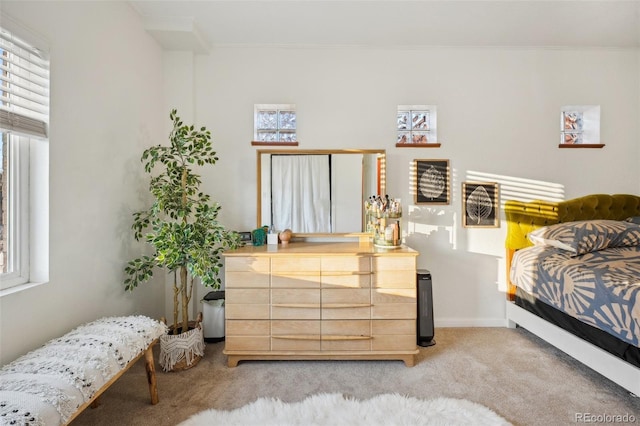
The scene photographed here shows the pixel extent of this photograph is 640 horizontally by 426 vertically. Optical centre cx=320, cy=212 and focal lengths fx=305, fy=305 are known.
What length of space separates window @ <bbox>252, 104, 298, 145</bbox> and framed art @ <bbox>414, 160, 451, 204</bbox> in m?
1.18

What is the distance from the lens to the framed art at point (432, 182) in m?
2.79

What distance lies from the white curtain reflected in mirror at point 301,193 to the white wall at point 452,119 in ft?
0.73

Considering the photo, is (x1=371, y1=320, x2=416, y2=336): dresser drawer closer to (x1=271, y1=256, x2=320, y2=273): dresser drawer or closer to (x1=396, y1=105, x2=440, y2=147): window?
(x1=271, y1=256, x2=320, y2=273): dresser drawer

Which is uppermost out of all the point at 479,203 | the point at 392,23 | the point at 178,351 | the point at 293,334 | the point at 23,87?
the point at 392,23

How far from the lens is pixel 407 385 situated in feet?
6.38

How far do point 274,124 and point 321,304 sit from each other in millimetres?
1641

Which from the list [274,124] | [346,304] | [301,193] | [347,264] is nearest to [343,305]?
[346,304]

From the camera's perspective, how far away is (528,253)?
2531mm

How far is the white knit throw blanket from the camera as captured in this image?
2.12 meters

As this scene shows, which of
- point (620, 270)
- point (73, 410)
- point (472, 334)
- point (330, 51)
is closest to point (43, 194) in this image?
point (73, 410)

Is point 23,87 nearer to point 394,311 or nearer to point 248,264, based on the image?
point 248,264

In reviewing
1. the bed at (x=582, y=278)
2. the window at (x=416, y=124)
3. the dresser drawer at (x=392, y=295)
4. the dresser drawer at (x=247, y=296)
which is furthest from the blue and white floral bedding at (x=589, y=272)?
the dresser drawer at (x=247, y=296)

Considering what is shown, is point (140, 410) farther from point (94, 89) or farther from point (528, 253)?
point (528, 253)

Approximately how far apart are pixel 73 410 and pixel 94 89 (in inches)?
69.7
